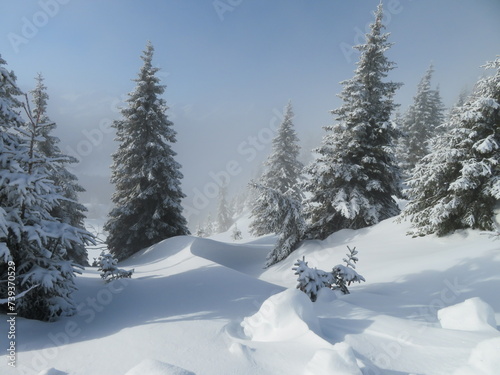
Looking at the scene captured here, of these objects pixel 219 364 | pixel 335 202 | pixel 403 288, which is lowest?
pixel 403 288

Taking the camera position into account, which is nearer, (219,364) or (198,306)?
(219,364)

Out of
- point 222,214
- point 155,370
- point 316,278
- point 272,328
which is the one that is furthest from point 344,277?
A: point 222,214

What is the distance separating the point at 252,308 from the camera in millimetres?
4938

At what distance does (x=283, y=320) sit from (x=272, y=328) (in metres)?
0.19

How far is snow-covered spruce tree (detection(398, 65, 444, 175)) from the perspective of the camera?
2978 centimetres

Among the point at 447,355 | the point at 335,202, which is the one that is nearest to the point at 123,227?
the point at 335,202

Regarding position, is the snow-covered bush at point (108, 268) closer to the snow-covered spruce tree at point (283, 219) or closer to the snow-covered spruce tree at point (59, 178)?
the snow-covered spruce tree at point (283, 219)

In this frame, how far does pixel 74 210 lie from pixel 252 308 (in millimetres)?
16677

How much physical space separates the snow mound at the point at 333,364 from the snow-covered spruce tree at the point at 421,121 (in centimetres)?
3118

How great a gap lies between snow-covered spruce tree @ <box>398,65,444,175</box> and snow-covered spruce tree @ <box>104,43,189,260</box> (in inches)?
1014

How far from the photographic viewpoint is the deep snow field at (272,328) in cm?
294

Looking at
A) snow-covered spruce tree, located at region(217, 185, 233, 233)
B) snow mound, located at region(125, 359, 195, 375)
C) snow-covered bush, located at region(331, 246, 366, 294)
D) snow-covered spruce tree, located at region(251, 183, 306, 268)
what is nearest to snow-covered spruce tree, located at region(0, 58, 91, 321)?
snow mound, located at region(125, 359, 195, 375)

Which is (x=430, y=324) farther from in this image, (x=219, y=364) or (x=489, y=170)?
(x=489, y=170)

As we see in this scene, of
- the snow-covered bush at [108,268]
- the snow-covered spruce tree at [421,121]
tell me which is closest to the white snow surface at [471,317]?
the snow-covered bush at [108,268]
